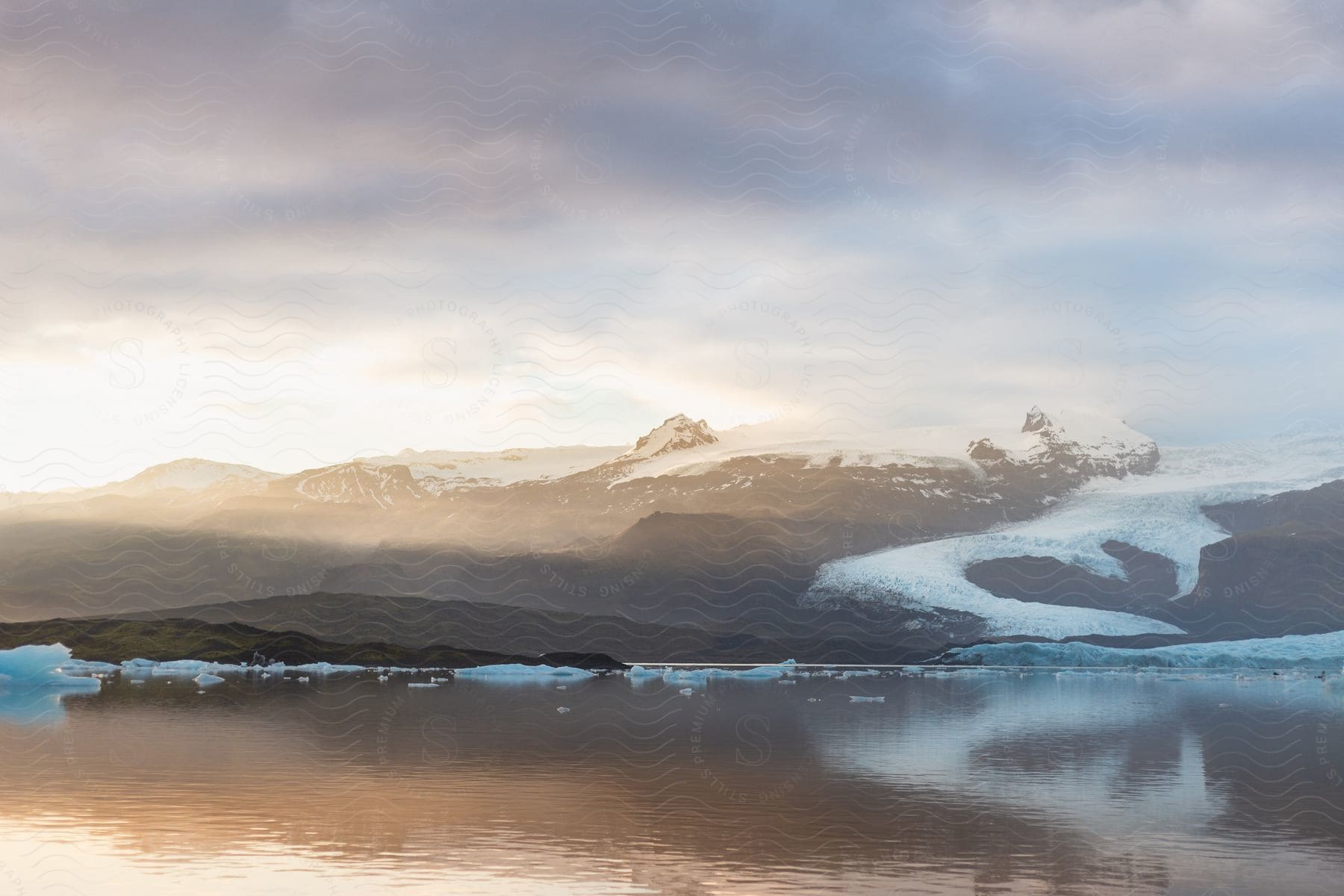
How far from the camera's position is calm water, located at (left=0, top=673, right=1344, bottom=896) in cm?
2656

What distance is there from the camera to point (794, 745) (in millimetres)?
56781

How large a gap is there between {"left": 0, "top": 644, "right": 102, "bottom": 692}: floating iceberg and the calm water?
104 ft

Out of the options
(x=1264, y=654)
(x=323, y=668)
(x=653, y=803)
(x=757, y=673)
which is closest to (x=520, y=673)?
(x=323, y=668)

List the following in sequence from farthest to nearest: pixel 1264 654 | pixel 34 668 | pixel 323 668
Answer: pixel 1264 654
pixel 323 668
pixel 34 668

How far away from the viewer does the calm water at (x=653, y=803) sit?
87.1 feet

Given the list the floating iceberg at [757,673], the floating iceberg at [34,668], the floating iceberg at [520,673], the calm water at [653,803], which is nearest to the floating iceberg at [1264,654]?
the floating iceberg at [757,673]

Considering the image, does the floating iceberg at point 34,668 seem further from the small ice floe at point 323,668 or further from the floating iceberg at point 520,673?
the floating iceberg at point 520,673

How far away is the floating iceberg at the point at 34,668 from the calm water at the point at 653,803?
31812 mm

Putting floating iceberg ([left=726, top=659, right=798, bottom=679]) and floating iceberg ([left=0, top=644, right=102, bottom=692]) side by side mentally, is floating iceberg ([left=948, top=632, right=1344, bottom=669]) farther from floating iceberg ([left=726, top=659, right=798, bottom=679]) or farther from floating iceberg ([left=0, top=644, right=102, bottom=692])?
floating iceberg ([left=0, top=644, right=102, bottom=692])

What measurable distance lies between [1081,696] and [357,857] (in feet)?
305

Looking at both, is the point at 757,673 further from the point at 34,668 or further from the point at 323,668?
the point at 34,668

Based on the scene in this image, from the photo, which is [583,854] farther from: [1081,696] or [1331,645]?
[1331,645]

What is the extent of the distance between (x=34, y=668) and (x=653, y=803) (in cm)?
8462

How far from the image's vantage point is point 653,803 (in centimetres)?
3741
